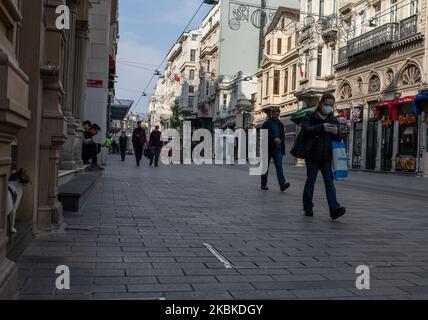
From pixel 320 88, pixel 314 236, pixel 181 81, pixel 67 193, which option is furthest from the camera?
pixel 181 81

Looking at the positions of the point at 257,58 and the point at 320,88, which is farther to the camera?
the point at 257,58

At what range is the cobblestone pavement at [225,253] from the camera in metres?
3.91

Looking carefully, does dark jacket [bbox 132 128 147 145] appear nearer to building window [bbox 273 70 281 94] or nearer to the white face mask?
the white face mask

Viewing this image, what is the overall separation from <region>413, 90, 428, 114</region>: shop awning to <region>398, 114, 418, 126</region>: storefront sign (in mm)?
1130

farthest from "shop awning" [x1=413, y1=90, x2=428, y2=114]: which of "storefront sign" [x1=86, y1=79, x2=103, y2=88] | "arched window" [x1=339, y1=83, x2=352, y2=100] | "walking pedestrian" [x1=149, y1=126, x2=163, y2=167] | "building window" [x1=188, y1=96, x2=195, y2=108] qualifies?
"building window" [x1=188, y1=96, x2=195, y2=108]

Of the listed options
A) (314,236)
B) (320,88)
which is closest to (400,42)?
(320,88)

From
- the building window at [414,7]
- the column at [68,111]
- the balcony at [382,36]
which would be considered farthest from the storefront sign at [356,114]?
the column at [68,111]

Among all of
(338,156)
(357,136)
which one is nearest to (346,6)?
(357,136)

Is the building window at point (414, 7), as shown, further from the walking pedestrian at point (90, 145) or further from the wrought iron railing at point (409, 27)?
the walking pedestrian at point (90, 145)

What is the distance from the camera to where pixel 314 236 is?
6.47m

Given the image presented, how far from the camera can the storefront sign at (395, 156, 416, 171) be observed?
27.4m

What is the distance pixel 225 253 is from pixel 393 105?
2585 cm

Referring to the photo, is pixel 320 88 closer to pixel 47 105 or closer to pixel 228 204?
pixel 228 204
